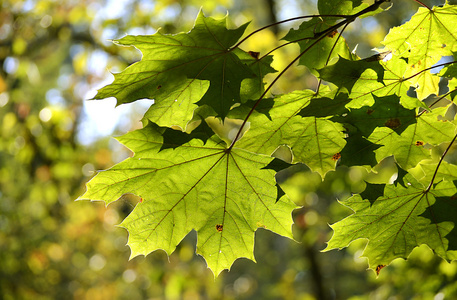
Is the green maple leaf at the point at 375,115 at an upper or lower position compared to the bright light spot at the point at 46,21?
upper

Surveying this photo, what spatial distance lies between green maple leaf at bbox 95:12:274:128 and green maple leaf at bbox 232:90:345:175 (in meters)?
0.18

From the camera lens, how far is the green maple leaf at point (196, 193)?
4.99ft

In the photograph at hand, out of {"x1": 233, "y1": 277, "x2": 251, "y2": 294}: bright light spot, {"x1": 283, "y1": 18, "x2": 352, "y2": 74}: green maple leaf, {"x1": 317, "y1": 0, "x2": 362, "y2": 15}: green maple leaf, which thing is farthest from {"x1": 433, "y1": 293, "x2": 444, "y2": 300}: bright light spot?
{"x1": 233, "y1": 277, "x2": 251, "y2": 294}: bright light spot

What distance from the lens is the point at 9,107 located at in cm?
710

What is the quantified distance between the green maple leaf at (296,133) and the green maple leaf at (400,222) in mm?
229

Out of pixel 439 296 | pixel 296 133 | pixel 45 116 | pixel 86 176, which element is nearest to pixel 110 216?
pixel 86 176

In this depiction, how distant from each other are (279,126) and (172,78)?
453 mm

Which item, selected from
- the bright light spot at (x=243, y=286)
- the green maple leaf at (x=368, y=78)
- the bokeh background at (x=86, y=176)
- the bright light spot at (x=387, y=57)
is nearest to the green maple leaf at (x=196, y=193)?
the green maple leaf at (x=368, y=78)

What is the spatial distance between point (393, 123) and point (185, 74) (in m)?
0.77

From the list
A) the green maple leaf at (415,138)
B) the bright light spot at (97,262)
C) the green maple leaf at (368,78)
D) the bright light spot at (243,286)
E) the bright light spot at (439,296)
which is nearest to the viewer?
the green maple leaf at (368,78)

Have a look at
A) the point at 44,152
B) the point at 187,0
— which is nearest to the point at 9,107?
the point at 44,152

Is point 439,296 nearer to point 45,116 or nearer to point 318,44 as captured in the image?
point 318,44

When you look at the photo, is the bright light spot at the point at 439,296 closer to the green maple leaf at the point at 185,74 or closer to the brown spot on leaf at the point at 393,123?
the brown spot on leaf at the point at 393,123

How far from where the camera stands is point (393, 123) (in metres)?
1.49
